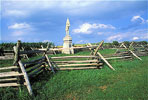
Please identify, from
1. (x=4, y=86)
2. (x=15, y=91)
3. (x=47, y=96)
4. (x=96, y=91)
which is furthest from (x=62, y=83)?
(x=4, y=86)

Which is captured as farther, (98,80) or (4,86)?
(98,80)

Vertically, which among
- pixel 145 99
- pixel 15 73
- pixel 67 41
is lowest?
pixel 145 99

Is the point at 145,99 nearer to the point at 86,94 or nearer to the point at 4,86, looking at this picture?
the point at 86,94

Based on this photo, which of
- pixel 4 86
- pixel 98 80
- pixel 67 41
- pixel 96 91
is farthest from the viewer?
pixel 67 41

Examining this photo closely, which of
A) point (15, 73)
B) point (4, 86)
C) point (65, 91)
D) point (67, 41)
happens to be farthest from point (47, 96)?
point (67, 41)

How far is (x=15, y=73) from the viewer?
16.3 feet

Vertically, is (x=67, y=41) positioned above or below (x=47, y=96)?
above

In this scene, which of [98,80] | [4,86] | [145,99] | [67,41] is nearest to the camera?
[145,99]

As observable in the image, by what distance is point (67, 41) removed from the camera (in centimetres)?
1886

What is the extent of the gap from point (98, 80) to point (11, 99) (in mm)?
3745

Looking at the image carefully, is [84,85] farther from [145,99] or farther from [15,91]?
[15,91]

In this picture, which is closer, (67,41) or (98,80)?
(98,80)

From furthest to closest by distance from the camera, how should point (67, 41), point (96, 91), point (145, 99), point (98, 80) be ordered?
1. point (67, 41)
2. point (98, 80)
3. point (96, 91)
4. point (145, 99)

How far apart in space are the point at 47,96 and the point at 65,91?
73cm
